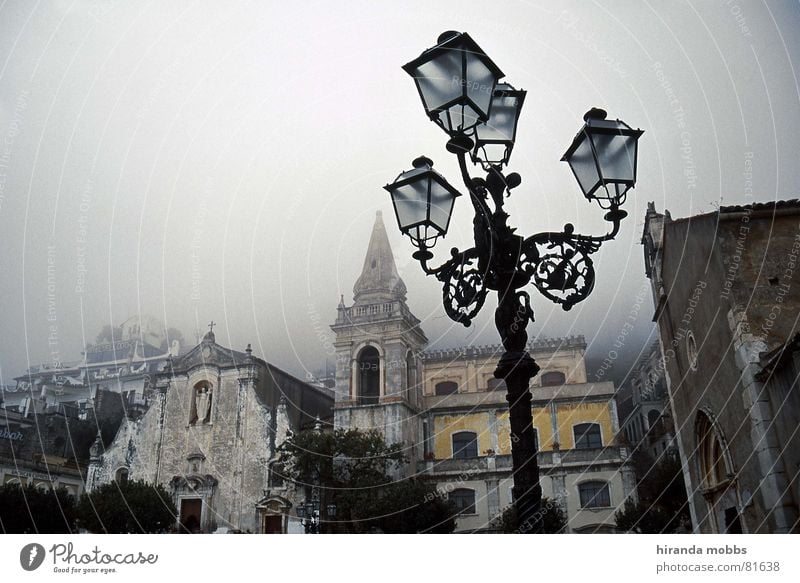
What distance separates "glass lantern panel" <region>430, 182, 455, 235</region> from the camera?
404cm

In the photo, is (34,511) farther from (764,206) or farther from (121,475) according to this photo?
(764,206)

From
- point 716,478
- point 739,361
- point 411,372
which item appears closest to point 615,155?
point 739,361

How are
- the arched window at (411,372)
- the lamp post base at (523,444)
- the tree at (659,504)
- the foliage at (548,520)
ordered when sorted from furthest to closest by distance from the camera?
the arched window at (411,372) < the tree at (659,504) < the foliage at (548,520) < the lamp post base at (523,444)

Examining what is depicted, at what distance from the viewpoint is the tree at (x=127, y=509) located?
12.9m

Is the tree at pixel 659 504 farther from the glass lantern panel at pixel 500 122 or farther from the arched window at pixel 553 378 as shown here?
Answer: the glass lantern panel at pixel 500 122

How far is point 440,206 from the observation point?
411cm

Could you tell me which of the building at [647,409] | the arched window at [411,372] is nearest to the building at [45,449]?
the arched window at [411,372]

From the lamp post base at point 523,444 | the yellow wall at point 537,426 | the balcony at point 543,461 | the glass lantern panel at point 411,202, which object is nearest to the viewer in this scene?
the lamp post base at point 523,444

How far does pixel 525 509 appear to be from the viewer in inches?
127

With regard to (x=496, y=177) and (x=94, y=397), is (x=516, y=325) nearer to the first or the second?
(x=496, y=177)

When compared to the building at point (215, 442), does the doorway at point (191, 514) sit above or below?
below

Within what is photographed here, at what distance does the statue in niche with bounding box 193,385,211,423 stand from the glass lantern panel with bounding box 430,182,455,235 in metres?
16.6

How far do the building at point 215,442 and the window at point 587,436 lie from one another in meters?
9.02
